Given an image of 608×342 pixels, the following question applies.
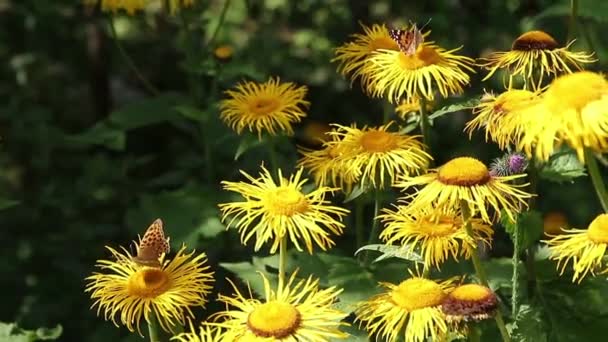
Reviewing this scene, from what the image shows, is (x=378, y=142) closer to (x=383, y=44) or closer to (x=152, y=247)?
(x=383, y=44)

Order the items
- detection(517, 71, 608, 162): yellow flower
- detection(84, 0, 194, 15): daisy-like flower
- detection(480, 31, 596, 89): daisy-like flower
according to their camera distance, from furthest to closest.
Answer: detection(84, 0, 194, 15): daisy-like flower, detection(480, 31, 596, 89): daisy-like flower, detection(517, 71, 608, 162): yellow flower

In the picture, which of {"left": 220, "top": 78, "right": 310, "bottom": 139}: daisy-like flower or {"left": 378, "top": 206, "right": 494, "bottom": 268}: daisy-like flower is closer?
{"left": 378, "top": 206, "right": 494, "bottom": 268}: daisy-like flower

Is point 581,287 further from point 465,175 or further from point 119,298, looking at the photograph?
point 119,298

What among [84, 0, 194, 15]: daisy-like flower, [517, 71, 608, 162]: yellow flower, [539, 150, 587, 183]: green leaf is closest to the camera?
[517, 71, 608, 162]: yellow flower

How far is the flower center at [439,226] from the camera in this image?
1.80 metres

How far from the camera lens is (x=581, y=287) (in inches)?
81.6

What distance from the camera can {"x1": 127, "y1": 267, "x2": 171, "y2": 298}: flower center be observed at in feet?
5.75

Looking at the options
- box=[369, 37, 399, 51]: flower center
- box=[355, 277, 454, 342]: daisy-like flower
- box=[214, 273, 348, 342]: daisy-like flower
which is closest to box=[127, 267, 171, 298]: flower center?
box=[214, 273, 348, 342]: daisy-like flower

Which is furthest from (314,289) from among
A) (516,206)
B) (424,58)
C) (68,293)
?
(68,293)

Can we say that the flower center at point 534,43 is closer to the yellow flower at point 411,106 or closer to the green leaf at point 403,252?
the yellow flower at point 411,106

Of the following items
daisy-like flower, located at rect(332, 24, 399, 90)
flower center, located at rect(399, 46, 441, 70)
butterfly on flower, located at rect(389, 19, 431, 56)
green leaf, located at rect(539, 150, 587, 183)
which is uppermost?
butterfly on flower, located at rect(389, 19, 431, 56)

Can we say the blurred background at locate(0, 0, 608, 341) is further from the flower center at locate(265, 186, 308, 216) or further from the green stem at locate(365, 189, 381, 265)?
the flower center at locate(265, 186, 308, 216)

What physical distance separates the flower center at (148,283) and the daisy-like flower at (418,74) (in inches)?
19.9

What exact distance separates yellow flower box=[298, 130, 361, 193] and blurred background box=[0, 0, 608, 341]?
248 millimetres
